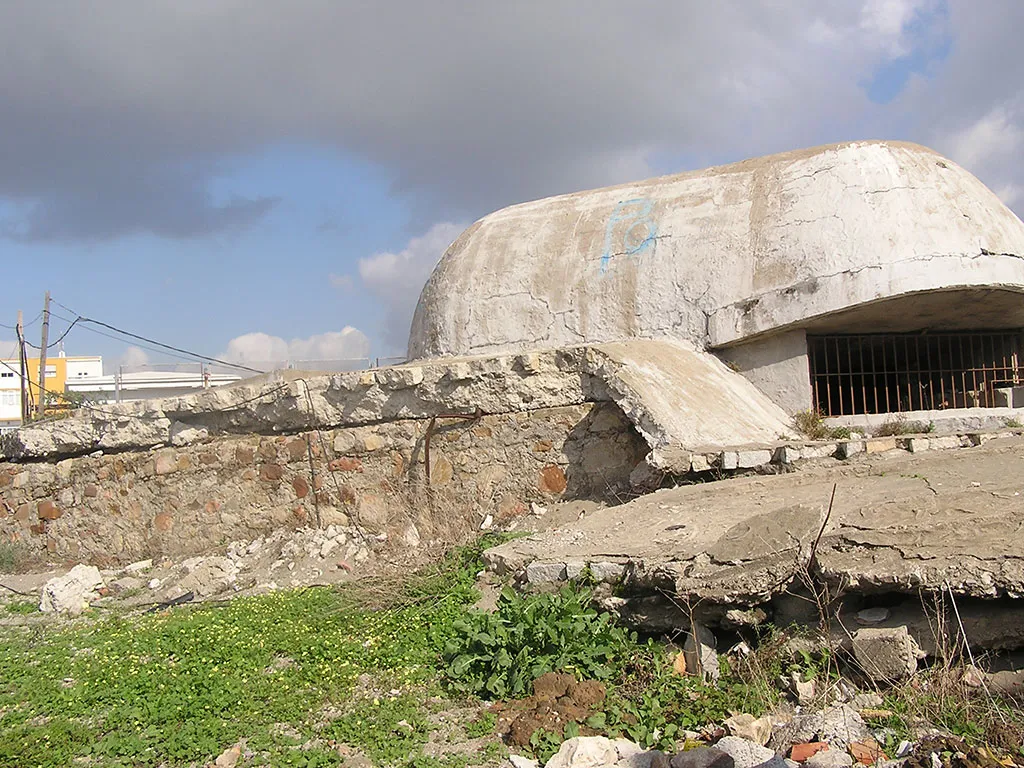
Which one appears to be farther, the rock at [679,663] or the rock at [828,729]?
the rock at [679,663]

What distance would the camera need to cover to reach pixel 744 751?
9.39 ft

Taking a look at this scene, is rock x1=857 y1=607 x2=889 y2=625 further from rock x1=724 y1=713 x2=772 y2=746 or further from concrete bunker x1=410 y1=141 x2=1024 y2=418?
concrete bunker x1=410 y1=141 x2=1024 y2=418

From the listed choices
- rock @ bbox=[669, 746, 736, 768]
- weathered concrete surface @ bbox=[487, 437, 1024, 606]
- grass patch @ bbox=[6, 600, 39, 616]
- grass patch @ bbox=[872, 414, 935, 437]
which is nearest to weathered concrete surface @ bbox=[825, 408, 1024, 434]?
grass patch @ bbox=[872, 414, 935, 437]

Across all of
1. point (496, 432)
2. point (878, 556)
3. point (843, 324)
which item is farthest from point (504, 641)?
point (843, 324)

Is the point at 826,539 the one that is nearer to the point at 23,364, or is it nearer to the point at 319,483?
the point at 319,483

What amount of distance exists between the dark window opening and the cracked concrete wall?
31cm

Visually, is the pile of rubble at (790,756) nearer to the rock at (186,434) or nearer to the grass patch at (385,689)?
the grass patch at (385,689)

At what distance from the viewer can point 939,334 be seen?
8156mm

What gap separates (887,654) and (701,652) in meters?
0.73

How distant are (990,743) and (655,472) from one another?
115 inches

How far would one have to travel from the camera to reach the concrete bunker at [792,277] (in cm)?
741

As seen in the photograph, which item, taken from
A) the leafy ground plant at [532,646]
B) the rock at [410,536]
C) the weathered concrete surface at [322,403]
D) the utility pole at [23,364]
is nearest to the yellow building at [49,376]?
the utility pole at [23,364]

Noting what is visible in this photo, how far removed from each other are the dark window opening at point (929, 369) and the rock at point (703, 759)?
17.8ft

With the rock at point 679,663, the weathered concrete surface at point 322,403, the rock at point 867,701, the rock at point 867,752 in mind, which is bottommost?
the rock at point 867,752
